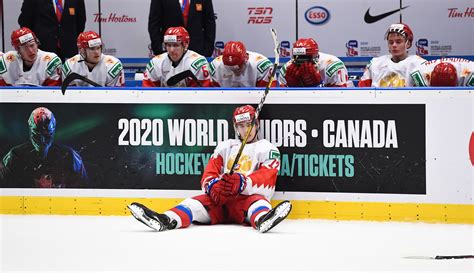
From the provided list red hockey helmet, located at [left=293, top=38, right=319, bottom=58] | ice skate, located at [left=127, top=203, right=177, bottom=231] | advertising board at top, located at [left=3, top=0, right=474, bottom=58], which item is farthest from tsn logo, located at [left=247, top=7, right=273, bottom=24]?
ice skate, located at [left=127, top=203, right=177, bottom=231]

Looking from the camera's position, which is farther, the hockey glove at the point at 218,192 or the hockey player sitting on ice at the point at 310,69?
the hockey player sitting on ice at the point at 310,69

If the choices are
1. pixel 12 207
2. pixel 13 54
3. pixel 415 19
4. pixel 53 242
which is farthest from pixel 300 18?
pixel 53 242

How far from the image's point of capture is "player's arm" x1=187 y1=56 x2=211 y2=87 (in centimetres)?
786

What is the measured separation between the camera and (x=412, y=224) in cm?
679

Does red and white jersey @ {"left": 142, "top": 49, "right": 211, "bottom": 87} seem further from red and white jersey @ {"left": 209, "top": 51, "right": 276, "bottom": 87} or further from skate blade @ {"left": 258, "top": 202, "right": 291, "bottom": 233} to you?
skate blade @ {"left": 258, "top": 202, "right": 291, "bottom": 233}

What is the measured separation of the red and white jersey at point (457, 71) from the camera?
7.00 meters

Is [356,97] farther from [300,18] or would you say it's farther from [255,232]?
[300,18]

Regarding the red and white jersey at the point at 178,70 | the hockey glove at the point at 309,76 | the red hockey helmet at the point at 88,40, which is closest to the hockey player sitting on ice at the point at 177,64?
the red and white jersey at the point at 178,70

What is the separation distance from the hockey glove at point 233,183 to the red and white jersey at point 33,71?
1.96 m

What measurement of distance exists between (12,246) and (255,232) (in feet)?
4.99

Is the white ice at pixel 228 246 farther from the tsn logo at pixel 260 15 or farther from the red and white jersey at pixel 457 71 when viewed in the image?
the tsn logo at pixel 260 15

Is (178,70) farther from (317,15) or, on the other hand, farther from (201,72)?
(317,15)

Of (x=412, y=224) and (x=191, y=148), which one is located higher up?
(x=191, y=148)

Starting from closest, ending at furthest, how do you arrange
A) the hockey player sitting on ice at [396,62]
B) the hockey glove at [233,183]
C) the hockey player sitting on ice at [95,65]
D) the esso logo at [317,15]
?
the hockey glove at [233,183] → the hockey player sitting on ice at [396,62] → the hockey player sitting on ice at [95,65] → the esso logo at [317,15]
